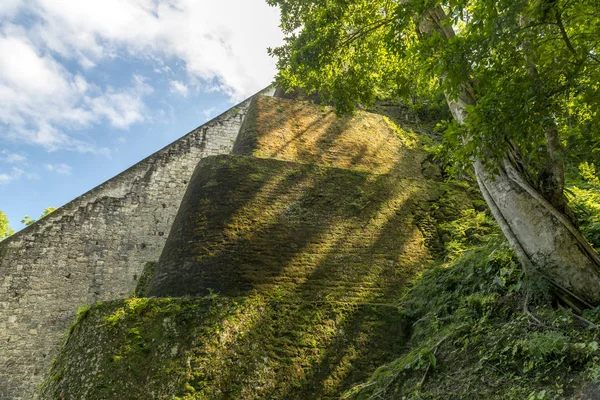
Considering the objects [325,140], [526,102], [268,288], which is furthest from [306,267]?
[325,140]

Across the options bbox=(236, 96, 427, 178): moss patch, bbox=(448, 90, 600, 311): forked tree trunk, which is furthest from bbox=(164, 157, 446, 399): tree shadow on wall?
bbox=(448, 90, 600, 311): forked tree trunk

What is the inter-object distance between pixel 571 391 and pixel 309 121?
6.91m

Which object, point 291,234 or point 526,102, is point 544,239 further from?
point 291,234

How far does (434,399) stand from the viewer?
12.4 ft

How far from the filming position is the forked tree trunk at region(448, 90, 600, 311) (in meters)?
4.04

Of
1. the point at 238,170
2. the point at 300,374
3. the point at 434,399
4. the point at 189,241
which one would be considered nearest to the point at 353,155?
the point at 238,170

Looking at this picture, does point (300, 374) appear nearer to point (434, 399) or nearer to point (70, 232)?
point (434, 399)

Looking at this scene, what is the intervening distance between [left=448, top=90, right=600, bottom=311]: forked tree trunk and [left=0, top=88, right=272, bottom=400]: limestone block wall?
8132 mm

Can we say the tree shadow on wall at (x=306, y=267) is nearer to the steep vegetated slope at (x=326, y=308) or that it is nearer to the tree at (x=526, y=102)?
the steep vegetated slope at (x=326, y=308)

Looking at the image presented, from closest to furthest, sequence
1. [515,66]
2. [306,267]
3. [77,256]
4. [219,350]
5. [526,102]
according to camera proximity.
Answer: [526,102] < [515,66] < [219,350] < [306,267] < [77,256]

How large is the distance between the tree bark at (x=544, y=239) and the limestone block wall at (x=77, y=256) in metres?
8.13

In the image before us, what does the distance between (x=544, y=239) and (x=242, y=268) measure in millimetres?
3450

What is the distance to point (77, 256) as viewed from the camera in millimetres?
9844

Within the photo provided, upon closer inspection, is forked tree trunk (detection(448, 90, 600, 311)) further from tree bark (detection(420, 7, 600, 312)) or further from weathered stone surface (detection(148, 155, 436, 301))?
weathered stone surface (detection(148, 155, 436, 301))
